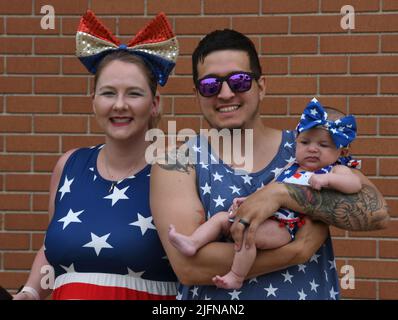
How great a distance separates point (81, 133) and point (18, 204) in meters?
0.65

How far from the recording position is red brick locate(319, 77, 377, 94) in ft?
14.4

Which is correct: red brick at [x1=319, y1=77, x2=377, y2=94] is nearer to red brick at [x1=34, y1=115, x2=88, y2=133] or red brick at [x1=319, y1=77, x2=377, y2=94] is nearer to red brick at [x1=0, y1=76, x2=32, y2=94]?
red brick at [x1=34, y1=115, x2=88, y2=133]

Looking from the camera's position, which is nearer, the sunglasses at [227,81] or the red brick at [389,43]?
the sunglasses at [227,81]

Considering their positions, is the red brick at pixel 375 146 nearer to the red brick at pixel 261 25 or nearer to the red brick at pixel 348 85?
the red brick at pixel 348 85

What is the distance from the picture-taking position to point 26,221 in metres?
4.62

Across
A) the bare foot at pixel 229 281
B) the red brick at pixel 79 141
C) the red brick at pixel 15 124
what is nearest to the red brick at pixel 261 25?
the red brick at pixel 79 141

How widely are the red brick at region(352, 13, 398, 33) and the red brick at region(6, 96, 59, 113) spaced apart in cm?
206

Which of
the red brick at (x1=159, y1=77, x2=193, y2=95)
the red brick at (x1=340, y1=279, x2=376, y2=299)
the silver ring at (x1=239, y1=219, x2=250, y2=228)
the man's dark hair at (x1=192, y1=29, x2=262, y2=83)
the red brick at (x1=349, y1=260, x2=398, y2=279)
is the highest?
the man's dark hair at (x1=192, y1=29, x2=262, y2=83)

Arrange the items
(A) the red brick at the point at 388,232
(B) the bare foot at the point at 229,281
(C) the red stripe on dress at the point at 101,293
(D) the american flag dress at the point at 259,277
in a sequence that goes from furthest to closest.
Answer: (A) the red brick at the point at 388,232, (C) the red stripe on dress at the point at 101,293, (D) the american flag dress at the point at 259,277, (B) the bare foot at the point at 229,281

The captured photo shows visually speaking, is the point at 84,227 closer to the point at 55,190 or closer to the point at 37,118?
the point at 55,190

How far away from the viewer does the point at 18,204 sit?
15.1 feet

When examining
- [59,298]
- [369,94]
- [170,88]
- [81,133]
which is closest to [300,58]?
[369,94]

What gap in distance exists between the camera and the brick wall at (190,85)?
438 cm

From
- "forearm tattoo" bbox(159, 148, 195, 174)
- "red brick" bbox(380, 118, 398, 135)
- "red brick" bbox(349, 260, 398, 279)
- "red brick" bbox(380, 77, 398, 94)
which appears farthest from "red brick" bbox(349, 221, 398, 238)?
"forearm tattoo" bbox(159, 148, 195, 174)
